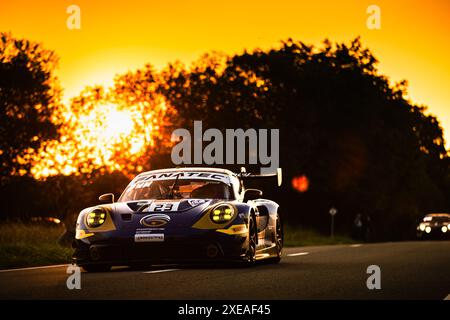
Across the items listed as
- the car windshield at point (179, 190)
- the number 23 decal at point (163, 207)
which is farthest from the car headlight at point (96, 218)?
the car windshield at point (179, 190)

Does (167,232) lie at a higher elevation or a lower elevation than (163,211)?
Result: lower

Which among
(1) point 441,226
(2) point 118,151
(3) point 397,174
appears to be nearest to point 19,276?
(2) point 118,151

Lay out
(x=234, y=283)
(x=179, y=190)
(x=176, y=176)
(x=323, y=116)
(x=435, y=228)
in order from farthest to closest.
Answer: (x=323, y=116)
(x=435, y=228)
(x=176, y=176)
(x=179, y=190)
(x=234, y=283)

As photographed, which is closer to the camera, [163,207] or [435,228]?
[163,207]

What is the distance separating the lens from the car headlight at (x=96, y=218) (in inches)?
514

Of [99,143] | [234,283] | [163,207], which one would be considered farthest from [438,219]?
[234,283]

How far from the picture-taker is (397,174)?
5512cm

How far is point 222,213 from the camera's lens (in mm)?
13156

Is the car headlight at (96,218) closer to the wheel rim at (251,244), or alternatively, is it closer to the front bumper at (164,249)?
the front bumper at (164,249)

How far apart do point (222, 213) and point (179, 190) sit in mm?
1620

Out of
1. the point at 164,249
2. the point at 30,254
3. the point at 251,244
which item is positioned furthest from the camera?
the point at 30,254

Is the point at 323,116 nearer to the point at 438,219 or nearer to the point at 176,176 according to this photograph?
the point at 438,219
